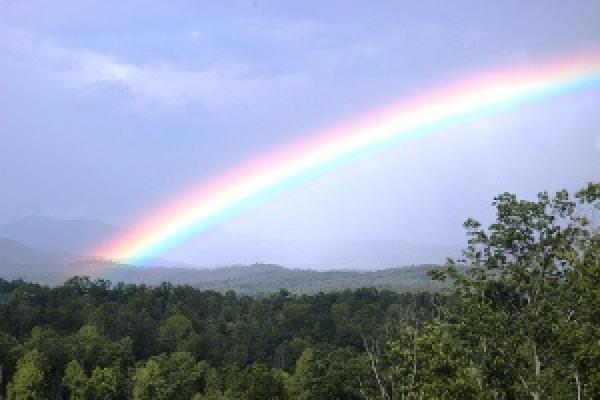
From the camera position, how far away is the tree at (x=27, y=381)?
273 feet

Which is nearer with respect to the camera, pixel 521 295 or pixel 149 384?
pixel 521 295

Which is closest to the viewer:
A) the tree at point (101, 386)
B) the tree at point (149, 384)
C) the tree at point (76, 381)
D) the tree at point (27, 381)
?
the tree at point (27, 381)

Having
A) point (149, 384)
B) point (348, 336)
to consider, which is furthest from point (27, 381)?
point (348, 336)

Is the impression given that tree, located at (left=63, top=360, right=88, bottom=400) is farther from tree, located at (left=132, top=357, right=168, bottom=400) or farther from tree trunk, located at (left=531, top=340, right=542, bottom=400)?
tree trunk, located at (left=531, top=340, right=542, bottom=400)

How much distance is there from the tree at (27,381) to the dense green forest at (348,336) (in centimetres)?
25

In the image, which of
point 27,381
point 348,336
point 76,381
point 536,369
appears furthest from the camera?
point 348,336

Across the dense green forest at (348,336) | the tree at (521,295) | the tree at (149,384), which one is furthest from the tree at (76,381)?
the tree at (521,295)

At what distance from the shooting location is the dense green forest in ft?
79.7

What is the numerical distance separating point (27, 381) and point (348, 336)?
70744 millimetres

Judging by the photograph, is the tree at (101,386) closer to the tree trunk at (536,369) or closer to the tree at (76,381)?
the tree at (76,381)

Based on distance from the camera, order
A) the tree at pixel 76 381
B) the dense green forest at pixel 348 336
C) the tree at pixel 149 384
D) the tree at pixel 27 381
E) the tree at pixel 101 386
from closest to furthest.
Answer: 1. the dense green forest at pixel 348 336
2. the tree at pixel 27 381
3. the tree at pixel 101 386
4. the tree at pixel 76 381
5. the tree at pixel 149 384

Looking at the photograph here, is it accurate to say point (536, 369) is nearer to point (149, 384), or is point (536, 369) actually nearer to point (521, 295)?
point (521, 295)

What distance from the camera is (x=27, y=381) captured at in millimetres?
83875

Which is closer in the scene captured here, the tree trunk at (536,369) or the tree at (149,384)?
the tree trunk at (536,369)
